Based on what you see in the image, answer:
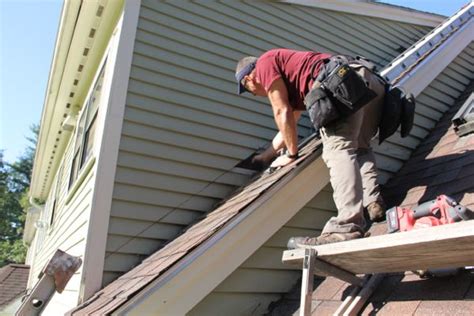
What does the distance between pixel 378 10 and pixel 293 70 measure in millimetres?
3834

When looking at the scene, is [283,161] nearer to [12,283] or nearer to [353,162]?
[353,162]

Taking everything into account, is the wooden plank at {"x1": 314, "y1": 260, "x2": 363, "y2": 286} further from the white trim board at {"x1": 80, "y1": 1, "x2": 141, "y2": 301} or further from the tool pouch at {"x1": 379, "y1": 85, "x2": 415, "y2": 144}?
the white trim board at {"x1": 80, "y1": 1, "x2": 141, "y2": 301}

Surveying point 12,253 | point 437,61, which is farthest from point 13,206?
point 437,61

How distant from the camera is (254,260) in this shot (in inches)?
125

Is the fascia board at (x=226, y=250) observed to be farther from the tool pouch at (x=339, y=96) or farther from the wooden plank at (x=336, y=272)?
the wooden plank at (x=336, y=272)

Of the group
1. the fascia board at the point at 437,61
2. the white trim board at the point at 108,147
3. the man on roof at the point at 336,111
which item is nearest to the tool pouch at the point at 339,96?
the man on roof at the point at 336,111

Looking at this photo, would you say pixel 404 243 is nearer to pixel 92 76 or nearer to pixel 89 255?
pixel 89 255

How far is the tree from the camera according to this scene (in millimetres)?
36500

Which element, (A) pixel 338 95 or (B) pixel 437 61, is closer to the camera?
(A) pixel 338 95

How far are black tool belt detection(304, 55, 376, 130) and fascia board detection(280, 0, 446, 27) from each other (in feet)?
10.5

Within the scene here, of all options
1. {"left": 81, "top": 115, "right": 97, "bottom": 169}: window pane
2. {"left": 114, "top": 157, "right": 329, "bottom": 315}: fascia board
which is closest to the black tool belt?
{"left": 114, "top": 157, "right": 329, "bottom": 315}: fascia board

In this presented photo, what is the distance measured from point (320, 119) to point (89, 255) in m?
2.23

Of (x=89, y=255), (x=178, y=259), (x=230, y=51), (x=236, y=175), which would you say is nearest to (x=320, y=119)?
(x=178, y=259)

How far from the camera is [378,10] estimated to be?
6.11 meters
